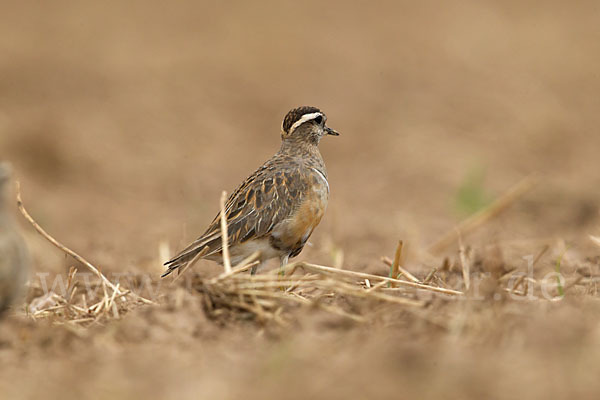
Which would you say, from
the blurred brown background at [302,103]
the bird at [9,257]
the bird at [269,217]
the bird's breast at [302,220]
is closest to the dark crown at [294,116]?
the bird at [269,217]

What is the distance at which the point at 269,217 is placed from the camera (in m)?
6.27

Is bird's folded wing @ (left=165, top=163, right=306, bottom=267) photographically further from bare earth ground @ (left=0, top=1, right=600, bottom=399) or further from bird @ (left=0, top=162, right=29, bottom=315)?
bird @ (left=0, top=162, right=29, bottom=315)

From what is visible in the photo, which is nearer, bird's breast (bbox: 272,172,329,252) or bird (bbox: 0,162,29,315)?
bird (bbox: 0,162,29,315)

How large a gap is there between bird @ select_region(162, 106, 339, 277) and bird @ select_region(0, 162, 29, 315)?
74.0 inches

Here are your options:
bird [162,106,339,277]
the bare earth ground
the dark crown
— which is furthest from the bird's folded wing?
the dark crown

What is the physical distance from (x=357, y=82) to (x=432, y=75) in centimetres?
163

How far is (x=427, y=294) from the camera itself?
529cm

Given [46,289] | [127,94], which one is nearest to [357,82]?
[127,94]

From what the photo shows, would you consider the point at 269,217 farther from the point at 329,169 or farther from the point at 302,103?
the point at 302,103

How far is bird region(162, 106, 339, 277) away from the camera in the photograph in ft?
20.3

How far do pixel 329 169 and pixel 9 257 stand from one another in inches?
425

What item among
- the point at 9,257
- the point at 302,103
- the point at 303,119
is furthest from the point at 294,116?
the point at 302,103

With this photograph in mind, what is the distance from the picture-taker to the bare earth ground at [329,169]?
12.5 feet

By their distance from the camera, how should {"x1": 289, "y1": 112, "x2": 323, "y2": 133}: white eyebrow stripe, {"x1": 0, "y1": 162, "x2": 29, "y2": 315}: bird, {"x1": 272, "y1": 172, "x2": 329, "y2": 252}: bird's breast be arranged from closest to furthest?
{"x1": 0, "y1": 162, "x2": 29, "y2": 315}: bird < {"x1": 272, "y1": 172, "x2": 329, "y2": 252}: bird's breast < {"x1": 289, "y1": 112, "x2": 323, "y2": 133}: white eyebrow stripe
